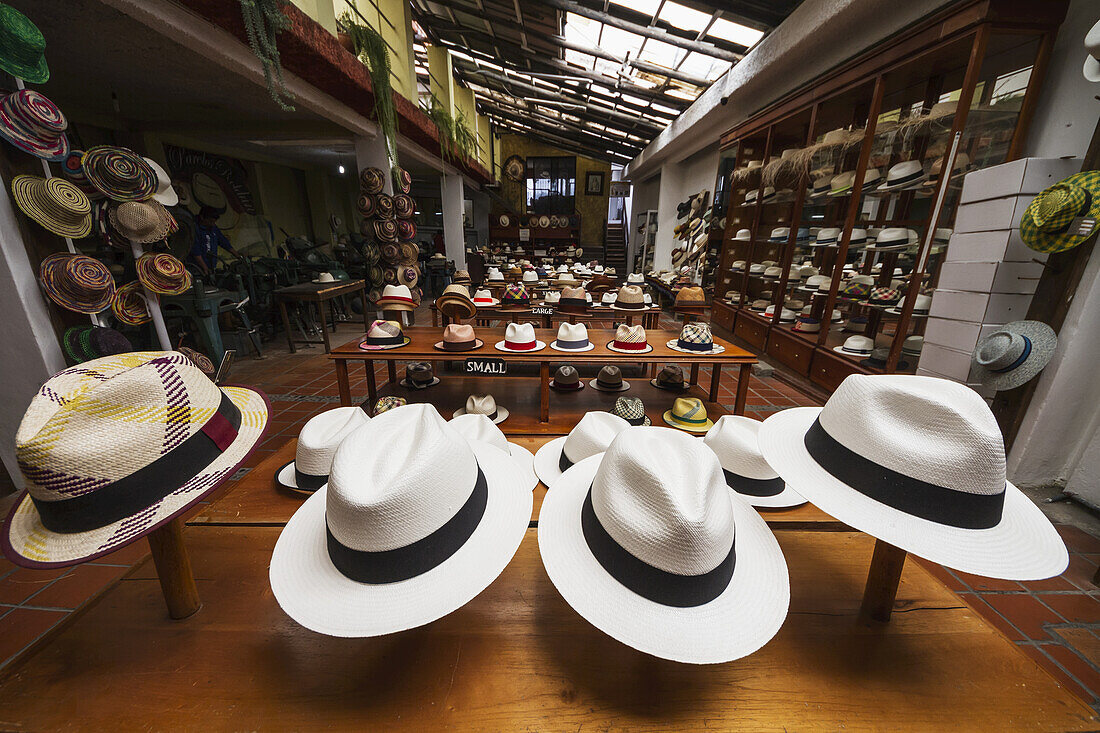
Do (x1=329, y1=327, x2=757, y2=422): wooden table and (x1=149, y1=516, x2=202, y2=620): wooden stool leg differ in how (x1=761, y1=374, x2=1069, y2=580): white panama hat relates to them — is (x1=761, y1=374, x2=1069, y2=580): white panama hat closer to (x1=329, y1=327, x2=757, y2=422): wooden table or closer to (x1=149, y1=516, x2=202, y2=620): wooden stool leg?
(x1=149, y1=516, x2=202, y2=620): wooden stool leg

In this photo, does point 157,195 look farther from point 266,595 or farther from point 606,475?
point 606,475

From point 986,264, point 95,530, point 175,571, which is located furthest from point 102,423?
point 986,264

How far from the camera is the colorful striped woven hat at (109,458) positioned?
673 mm

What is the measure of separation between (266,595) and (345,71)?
4781 millimetres

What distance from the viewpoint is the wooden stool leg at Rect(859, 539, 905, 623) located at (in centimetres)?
97

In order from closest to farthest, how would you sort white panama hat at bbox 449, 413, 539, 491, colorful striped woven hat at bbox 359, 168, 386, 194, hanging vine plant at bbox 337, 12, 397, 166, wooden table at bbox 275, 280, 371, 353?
white panama hat at bbox 449, 413, 539, 491 < hanging vine plant at bbox 337, 12, 397, 166 < wooden table at bbox 275, 280, 371, 353 < colorful striped woven hat at bbox 359, 168, 386, 194

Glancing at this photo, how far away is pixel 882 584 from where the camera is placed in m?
0.99

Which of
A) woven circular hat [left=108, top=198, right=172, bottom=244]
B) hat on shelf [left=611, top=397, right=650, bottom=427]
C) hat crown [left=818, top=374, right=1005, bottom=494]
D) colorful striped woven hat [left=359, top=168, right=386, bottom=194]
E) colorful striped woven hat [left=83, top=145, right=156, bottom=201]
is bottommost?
hat on shelf [left=611, top=397, right=650, bottom=427]

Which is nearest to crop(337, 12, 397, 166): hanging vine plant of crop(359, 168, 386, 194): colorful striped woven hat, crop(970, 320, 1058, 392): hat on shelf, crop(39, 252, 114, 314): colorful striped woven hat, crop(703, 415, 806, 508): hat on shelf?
crop(359, 168, 386, 194): colorful striped woven hat

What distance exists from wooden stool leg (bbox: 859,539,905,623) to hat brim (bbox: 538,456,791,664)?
1.22 feet

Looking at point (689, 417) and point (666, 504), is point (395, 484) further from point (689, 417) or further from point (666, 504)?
point (689, 417)

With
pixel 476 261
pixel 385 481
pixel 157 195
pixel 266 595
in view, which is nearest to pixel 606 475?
pixel 385 481

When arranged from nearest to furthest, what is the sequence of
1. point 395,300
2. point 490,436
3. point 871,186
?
point 490,436 → point 395,300 → point 871,186

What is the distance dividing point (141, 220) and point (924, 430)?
4287 mm
